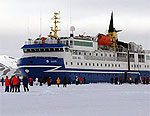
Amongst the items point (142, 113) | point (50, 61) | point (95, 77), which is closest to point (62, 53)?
point (50, 61)

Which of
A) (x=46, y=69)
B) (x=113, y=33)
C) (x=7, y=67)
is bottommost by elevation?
(x=46, y=69)

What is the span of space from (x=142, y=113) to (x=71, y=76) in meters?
40.3

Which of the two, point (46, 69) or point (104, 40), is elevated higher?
point (104, 40)

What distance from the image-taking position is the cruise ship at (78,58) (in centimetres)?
4966

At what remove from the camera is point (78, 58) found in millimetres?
54094

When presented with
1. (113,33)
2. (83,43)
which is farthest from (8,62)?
(83,43)

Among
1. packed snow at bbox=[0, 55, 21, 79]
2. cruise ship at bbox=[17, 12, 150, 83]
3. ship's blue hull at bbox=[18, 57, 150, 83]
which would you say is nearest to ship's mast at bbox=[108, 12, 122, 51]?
cruise ship at bbox=[17, 12, 150, 83]

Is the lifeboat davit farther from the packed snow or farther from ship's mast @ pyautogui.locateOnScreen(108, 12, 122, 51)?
the packed snow

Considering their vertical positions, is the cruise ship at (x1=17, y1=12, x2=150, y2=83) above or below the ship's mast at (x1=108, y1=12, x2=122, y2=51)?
below

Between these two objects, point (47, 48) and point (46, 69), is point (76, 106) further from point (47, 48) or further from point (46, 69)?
point (47, 48)

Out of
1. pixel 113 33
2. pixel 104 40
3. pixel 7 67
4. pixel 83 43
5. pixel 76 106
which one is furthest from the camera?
pixel 7 67

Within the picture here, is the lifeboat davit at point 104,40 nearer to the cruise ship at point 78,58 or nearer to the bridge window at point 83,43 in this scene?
the cruise ship at point 78,58

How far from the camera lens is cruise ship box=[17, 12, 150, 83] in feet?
163

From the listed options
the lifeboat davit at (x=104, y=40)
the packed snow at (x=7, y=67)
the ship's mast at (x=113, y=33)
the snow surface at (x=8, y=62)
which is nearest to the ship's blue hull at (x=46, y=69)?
the lifeboat davit at (x=104, y=40)
